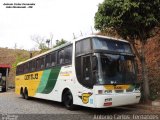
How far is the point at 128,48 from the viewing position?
11.5 metres

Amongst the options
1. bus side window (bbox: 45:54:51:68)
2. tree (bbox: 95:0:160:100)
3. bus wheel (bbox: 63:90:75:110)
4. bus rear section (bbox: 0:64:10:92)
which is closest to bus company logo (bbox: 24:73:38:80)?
bus side window (bbox: 45:54:51:68)

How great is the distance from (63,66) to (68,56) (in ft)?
2.29

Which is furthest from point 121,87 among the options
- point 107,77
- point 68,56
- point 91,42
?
point 68,56

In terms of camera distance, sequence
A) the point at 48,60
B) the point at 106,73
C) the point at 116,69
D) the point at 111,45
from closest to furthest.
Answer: the point at 106,73
the point at 116,69
the point at 111,45
the point at 48,60

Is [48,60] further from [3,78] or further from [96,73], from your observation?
[3,78]

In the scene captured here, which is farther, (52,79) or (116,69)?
(52,79)

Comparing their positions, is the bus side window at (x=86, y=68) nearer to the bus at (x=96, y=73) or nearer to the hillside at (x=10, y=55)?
the bus at (x=96, y=73)

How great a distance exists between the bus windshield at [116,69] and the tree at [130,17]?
216 cm

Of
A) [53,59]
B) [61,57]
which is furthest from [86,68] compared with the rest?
[53,59]

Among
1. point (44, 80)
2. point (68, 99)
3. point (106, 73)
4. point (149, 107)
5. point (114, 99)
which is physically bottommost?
point (149, 107)

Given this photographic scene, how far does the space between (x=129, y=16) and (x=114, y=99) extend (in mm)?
4474

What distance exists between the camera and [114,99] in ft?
32.7

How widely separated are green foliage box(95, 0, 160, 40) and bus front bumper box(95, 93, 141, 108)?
12.0ft

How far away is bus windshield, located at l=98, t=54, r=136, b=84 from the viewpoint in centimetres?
1000
